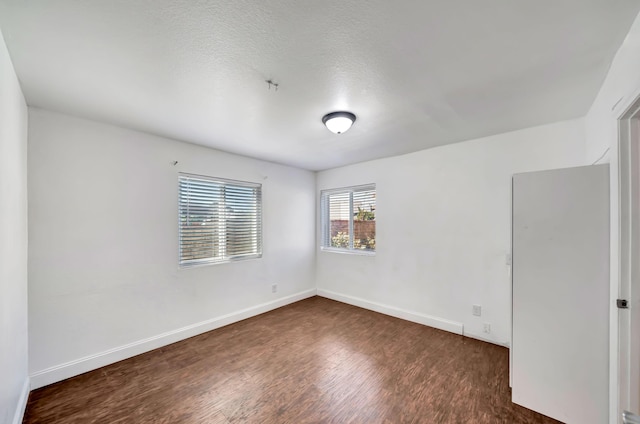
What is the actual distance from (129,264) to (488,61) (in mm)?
3623

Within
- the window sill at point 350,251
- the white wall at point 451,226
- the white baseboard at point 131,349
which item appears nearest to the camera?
the white baseboard at point 131,349

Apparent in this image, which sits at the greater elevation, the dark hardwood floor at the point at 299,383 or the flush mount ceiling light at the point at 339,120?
the flush mount ceiling light at the point at 339,120

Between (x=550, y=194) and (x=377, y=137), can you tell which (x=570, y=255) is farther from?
(x=377, y=137)

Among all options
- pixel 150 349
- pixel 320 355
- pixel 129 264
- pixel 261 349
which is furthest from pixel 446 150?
pixel 150 349

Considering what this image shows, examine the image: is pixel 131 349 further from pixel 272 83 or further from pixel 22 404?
pixel 272 83

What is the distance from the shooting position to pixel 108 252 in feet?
8.50

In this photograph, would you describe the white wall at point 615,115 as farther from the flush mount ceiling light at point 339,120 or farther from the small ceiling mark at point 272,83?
the small ceiling mark at point 272,83

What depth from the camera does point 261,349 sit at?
284 centimetres

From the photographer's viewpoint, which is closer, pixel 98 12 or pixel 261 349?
pixel 98 12

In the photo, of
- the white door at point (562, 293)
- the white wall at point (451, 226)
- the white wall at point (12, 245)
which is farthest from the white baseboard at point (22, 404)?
the white wall at point (451, 226)

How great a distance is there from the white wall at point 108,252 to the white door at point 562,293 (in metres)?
3.29

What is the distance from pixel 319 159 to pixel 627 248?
3.31 metres

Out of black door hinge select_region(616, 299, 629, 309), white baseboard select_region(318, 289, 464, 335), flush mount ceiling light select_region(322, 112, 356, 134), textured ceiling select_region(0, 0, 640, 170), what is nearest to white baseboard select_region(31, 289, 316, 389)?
white baseboard select_region(318, 289, 464, 335)

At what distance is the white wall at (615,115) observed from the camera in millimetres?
1285
